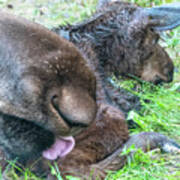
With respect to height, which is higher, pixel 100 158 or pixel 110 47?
pixel 110 47

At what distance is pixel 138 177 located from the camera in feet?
9.26

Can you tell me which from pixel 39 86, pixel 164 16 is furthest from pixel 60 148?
pixel 164 16

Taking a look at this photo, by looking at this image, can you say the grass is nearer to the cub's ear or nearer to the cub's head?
the cub's head

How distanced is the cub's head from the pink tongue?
188mm

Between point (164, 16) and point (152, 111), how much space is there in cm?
104

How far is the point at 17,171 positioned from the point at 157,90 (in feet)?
6.97

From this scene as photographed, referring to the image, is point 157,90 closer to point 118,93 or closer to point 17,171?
point 118,93

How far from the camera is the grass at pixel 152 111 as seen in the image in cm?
285

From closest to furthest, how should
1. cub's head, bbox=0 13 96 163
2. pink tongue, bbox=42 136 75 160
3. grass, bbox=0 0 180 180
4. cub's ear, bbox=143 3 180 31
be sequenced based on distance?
cub's head, bbox=0 13 96 163
pink tongue, bbox=42 136 75 160
grass, bbox=0 0 180 180
cub's ear, bbox=143 3 180 31

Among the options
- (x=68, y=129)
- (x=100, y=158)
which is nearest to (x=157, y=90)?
(x=100, y=158)

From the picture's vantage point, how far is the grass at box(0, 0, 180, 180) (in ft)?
9.35

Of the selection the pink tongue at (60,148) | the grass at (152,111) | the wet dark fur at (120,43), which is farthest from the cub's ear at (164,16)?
the pink tongue at (60,148)

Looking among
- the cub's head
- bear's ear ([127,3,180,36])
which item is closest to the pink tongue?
the cub's head

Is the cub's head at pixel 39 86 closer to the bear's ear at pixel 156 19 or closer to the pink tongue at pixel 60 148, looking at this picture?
the pink tongue at pixel 60 148
